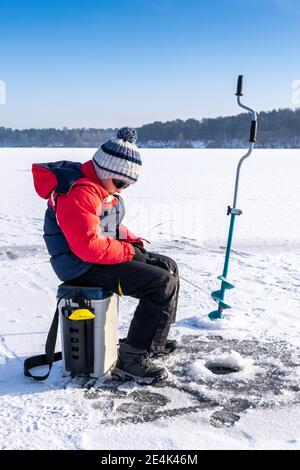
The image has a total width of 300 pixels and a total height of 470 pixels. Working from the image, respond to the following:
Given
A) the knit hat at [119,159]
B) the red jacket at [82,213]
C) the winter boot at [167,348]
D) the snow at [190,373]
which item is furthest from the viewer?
the winter boot at [167,348]

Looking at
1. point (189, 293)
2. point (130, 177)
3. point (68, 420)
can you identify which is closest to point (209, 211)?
point (189, 293)

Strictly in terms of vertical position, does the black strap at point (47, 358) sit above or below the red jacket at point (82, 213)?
below

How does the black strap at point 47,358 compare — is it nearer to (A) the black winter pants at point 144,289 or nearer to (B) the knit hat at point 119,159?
(A) the black winter pants at point 144,289

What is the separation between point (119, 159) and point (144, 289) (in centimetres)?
81

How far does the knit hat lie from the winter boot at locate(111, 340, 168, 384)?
107 centimetres

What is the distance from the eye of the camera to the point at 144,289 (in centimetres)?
305

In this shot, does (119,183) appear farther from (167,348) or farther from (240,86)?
(240,86)

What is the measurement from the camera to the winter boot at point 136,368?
306cm

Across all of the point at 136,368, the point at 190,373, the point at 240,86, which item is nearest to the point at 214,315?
the point at 190,373

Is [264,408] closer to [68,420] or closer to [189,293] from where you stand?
[68,420]

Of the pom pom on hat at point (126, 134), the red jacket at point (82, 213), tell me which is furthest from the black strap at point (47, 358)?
the pom pom on hat at point (126, 134)

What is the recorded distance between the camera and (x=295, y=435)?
2480 millimetres

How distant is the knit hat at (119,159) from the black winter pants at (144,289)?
1.80 feet
